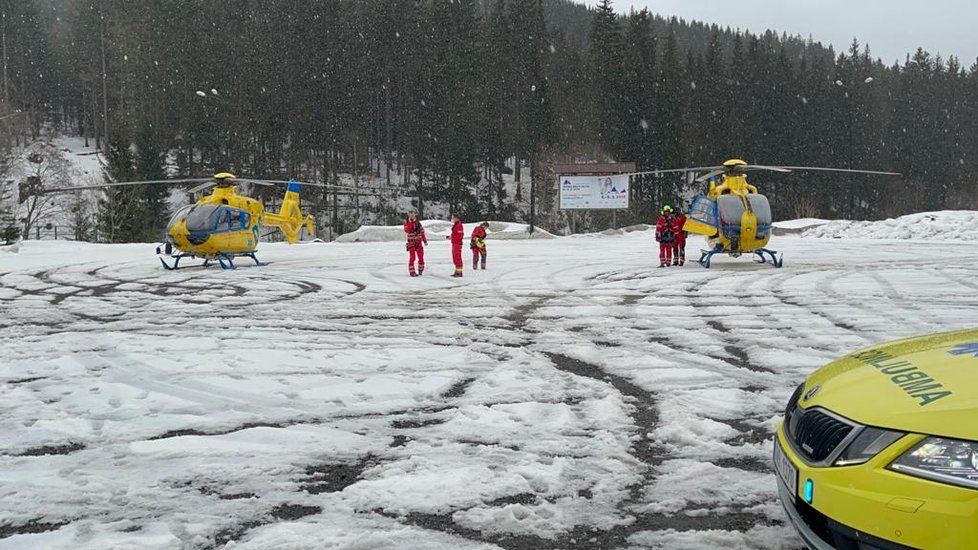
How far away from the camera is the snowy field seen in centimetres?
381

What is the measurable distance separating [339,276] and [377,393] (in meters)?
11.9

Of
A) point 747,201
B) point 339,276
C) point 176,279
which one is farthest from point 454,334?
point 747,201

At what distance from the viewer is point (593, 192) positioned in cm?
3956

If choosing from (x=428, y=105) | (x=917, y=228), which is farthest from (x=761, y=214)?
(x=428, y=105)

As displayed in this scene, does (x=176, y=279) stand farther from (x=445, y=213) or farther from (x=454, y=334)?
(x=445, y=213)

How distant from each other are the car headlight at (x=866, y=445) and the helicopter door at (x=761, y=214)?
17.1m

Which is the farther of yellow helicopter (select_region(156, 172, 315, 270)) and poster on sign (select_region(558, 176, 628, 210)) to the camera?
A: poster on sign (select_region(558, 176, 628, 210))

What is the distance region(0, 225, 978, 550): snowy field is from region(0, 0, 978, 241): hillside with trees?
38932 mm

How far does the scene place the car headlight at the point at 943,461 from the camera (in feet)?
7.91

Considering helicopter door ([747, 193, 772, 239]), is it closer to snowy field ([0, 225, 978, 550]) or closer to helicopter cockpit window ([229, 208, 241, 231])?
snowy field ([0, 225, 978, 550])

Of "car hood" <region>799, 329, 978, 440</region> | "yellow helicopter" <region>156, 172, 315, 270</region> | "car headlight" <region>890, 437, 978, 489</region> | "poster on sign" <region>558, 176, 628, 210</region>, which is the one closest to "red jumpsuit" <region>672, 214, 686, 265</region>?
"yellow helicopter" <region>156, 172, 315, 270</region>

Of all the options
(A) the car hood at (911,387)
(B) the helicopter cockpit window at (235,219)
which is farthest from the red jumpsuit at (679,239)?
(A) the car hood at (911,387)

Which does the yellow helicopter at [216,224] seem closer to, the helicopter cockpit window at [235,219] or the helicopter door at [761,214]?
the helicopter cockpit window at [235,219]

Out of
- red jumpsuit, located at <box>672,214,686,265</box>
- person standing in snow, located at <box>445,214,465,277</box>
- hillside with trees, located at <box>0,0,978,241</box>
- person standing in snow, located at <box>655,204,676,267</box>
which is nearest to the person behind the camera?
person standing in snow, located at <box>445,214,465,277</box>
